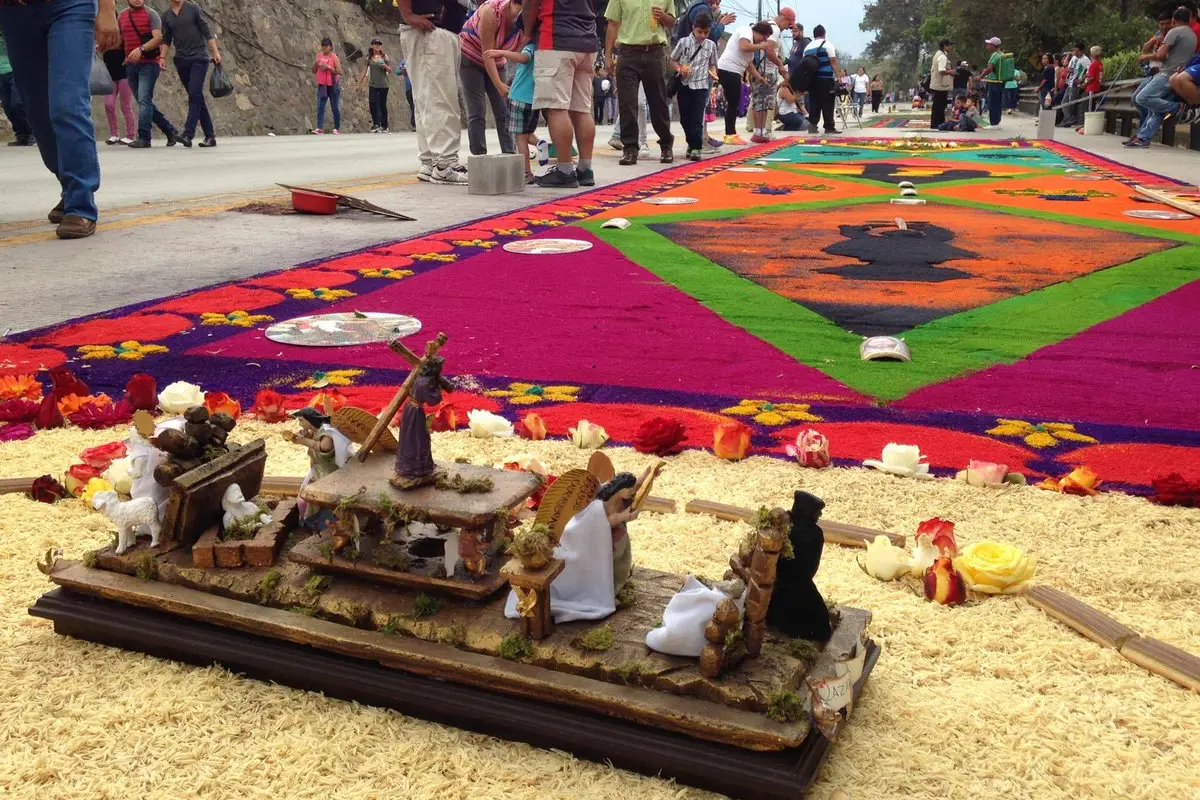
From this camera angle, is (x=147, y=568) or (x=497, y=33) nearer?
(x=147, y=568)

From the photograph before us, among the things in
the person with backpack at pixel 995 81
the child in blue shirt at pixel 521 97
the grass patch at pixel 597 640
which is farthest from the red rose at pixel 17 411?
the person with backpack at pixel 995 81

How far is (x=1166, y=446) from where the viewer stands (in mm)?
2701

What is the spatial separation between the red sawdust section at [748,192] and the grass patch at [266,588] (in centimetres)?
543

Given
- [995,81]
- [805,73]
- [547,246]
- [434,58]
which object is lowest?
[547,246]

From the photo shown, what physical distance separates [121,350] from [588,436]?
1.84 meters

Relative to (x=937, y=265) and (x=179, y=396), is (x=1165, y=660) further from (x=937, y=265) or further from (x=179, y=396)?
(x=937, y=265)

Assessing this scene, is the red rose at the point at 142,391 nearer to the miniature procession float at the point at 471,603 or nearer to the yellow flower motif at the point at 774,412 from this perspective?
the miniature procession float at the point at 471,603

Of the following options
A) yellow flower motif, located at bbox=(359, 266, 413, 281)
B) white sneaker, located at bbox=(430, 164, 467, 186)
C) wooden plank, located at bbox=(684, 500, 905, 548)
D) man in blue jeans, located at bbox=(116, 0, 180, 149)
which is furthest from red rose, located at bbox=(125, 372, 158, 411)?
man in blue jeans, located at bbox=(116, 0, 180, 149)

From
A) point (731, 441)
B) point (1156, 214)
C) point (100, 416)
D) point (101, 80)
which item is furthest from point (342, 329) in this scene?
point (101, 80)

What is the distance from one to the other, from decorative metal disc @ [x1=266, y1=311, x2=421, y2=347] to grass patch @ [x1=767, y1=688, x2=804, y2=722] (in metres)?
2.59

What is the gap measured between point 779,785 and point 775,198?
7.30m

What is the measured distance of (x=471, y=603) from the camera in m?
1.58

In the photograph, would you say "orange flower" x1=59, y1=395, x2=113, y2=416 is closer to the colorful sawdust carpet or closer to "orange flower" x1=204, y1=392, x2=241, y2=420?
the colorful sawdust carpet

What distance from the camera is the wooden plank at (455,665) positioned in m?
1.34
